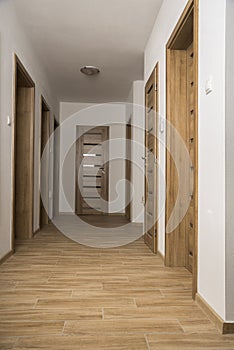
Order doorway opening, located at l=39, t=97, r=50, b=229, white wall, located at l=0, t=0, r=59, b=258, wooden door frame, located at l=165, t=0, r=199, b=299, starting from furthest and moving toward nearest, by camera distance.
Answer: doorway opening, located at l=39, t=97, r=50, b=229 → white wall, located at l=0, t=0, r=59, b=258 → wooden door frame, located at l=165, t=0, r=199, b=299

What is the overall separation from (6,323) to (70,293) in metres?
0.55

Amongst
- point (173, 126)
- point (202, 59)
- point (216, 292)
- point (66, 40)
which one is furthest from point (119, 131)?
point (216, 292)

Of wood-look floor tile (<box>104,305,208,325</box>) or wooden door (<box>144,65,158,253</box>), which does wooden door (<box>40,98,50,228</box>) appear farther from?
wood-look floor tile (<box>104,305,208,325</box>)

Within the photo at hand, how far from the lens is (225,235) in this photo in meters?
1.63

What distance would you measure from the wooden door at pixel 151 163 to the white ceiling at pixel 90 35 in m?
0.59

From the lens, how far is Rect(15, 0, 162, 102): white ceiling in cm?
333

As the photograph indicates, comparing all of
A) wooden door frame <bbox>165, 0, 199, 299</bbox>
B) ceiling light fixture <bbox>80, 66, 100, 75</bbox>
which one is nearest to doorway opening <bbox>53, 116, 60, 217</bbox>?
ceiling light fixture <bbox>80, 66, 100, 75</bbox>

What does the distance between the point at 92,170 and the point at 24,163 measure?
3.35 m

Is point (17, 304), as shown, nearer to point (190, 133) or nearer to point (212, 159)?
point (212, 159)

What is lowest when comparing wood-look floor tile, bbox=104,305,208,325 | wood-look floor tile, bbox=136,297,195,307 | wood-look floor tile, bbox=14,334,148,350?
wood-look floor tile, bbox=136,297,195,307

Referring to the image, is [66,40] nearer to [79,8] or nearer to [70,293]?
[79,8]

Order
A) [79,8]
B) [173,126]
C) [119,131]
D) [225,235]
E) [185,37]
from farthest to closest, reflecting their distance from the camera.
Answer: [119,131]
[79,8]
[173,126]
[185,37]
[225,235]

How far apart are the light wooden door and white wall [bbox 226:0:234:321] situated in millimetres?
5902

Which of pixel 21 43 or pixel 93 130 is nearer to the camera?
pixel 21 43
